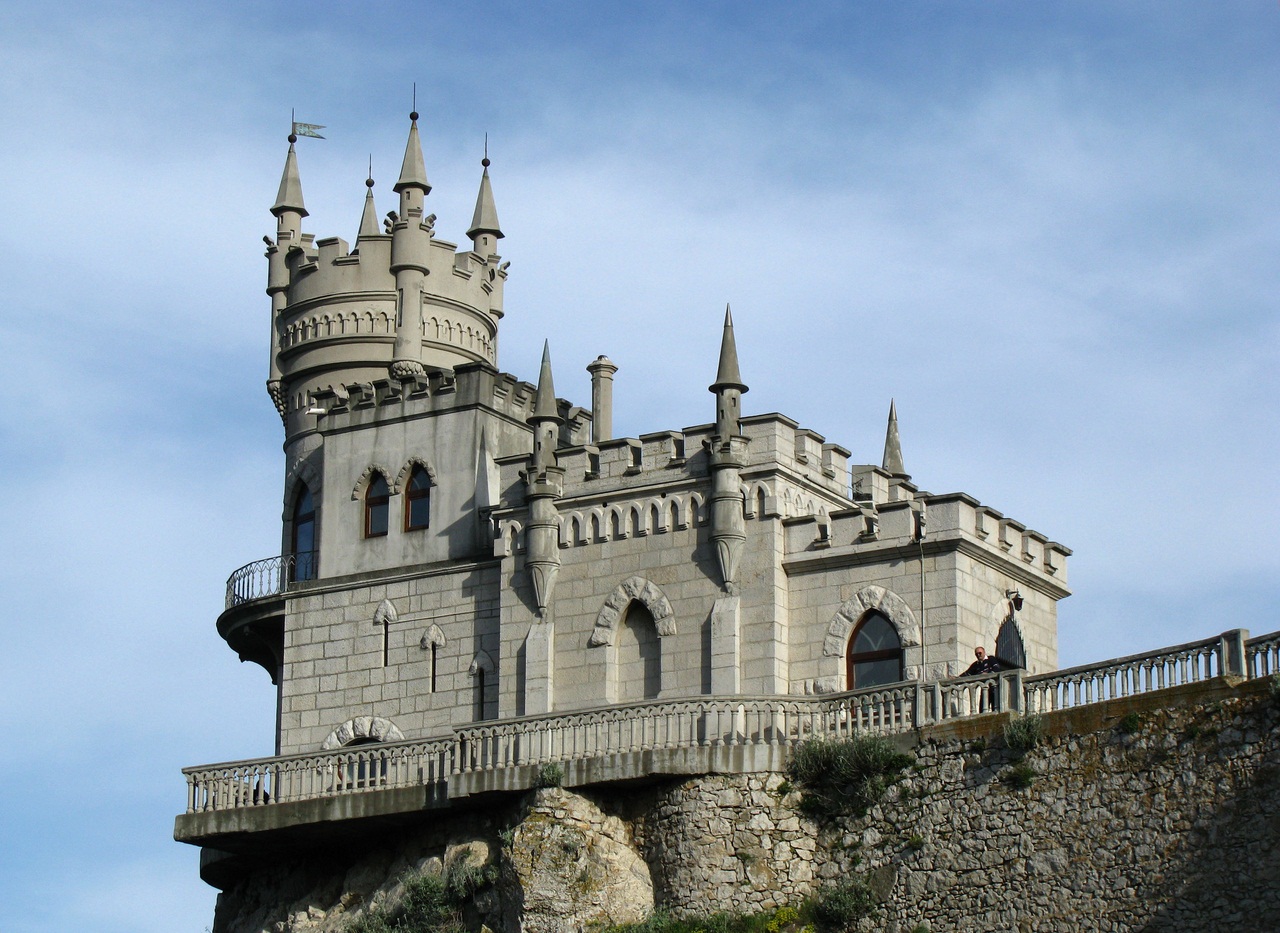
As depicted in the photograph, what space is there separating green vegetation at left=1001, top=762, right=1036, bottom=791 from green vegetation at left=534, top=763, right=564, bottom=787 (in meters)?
6.99

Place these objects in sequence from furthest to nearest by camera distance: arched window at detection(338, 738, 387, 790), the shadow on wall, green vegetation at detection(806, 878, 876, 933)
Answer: arched window at detection(338, 738, 387, 790) < green vegetation at detection(806, 878, 876, 933) < the shadow on wall

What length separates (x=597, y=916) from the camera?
127ft

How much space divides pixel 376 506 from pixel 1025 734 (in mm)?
14527

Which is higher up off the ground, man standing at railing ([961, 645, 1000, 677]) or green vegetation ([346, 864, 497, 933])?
man standing at railing ([961, 645, 1000, 677])

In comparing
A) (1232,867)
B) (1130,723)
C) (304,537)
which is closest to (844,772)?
(1130,723)

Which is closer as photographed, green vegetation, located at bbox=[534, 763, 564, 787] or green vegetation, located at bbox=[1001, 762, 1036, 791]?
green vegetation, located at bbox=[1001, 762, 1036, 791]

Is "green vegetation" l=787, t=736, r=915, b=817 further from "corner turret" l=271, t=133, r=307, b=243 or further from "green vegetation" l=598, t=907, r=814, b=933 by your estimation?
"corner turret" l=271, t=133, r=307, b=243

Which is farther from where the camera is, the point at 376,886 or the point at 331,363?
the point at 331,363

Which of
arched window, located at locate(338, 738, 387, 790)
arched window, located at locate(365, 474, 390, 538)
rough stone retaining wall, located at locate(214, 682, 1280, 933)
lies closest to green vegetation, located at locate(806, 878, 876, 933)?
rough stone retaining wall, located at locate(214, 682, 1280, 933)

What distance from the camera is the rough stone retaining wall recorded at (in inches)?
1345

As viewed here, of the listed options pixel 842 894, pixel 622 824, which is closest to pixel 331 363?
pixel 622 824

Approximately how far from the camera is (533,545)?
43938mm

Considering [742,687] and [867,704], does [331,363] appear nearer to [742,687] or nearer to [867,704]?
[742,687]

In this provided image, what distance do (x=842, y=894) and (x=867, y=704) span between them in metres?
3.04
